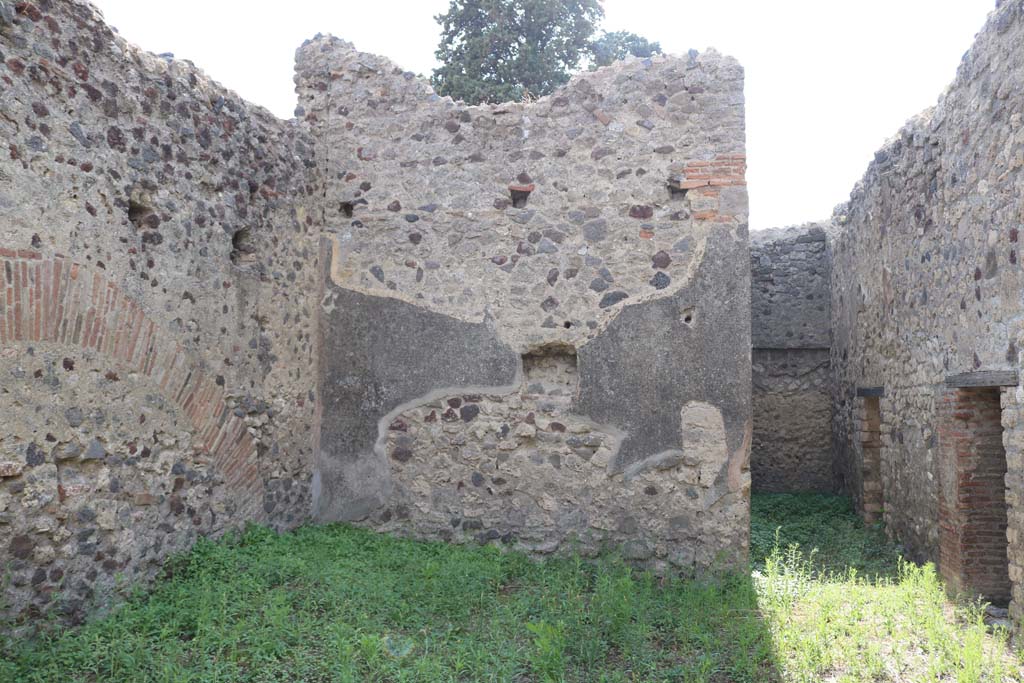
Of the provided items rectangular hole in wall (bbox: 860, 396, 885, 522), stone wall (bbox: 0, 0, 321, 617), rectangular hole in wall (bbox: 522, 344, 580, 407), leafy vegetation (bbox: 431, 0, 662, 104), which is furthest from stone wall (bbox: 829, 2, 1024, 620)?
leafy vegetation (bbox: 431, 0, 662, 104)

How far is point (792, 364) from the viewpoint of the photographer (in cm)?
996

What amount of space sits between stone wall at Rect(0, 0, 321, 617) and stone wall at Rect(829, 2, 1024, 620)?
4.76 metres

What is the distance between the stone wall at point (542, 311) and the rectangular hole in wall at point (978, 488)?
1.49 meters

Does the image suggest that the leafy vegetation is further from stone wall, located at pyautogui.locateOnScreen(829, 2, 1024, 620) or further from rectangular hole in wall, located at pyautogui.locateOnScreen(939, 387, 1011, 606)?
rectangular hole in wall, located at pyautogui.locateOnScreen(939, 387, 1011, 606)

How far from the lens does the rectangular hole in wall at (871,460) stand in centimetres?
771

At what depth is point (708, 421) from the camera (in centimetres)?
550

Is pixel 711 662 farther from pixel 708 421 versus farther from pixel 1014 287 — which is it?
pixel 1014 287

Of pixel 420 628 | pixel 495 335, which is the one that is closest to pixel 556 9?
pixel 495 335

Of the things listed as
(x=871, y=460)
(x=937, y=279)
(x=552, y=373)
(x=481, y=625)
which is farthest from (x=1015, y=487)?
(x=871, y=460)

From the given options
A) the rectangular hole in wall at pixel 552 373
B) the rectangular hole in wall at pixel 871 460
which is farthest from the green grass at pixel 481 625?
the rectangular hole in wall at pixel 871 460

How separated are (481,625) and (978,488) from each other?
3645mm

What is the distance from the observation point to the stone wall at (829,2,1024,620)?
456cm

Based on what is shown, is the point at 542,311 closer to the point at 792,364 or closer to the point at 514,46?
the point at 792,364

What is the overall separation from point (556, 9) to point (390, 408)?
38.3 ft
